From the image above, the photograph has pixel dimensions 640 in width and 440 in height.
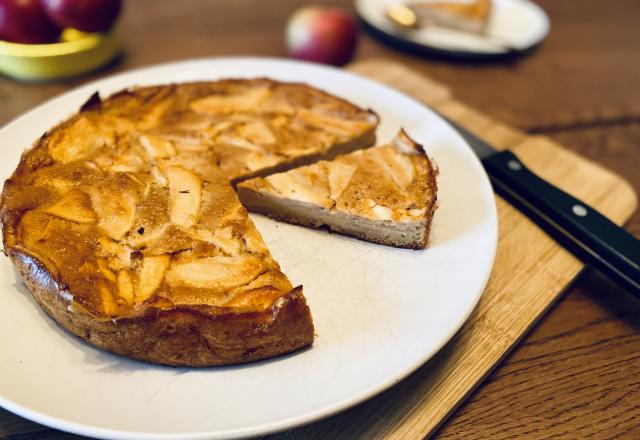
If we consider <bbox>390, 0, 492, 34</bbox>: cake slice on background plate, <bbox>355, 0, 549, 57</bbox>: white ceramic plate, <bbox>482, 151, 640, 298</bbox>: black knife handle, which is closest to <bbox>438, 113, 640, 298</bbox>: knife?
<bbox>482, 151, 640, 298</bbox>: black knife handle

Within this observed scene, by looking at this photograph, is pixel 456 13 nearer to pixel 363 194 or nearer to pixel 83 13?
pixel 363 194

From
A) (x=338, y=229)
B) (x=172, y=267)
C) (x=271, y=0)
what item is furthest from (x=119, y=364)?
(x=271, y=0)

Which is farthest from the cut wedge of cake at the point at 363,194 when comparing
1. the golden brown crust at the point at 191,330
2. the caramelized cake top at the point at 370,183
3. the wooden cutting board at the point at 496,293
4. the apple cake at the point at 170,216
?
the golden brown crust at the point at 191,330

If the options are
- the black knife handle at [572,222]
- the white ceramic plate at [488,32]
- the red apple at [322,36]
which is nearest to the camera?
the black knife handle at [572,222]

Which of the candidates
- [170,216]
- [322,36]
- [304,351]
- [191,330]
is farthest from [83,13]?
[304,351]

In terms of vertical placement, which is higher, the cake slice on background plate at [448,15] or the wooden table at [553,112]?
the cake slice on background plate at [448,15]

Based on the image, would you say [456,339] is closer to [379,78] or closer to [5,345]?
[5,345]

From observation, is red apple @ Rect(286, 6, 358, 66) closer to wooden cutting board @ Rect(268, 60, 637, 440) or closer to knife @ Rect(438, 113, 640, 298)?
wooden cutting board @ Rect(268, 60, 637, 440)

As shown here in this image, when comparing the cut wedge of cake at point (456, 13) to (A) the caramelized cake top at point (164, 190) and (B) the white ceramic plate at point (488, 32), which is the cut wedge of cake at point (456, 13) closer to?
(B) the white ceramic plate at point (488, 32)
